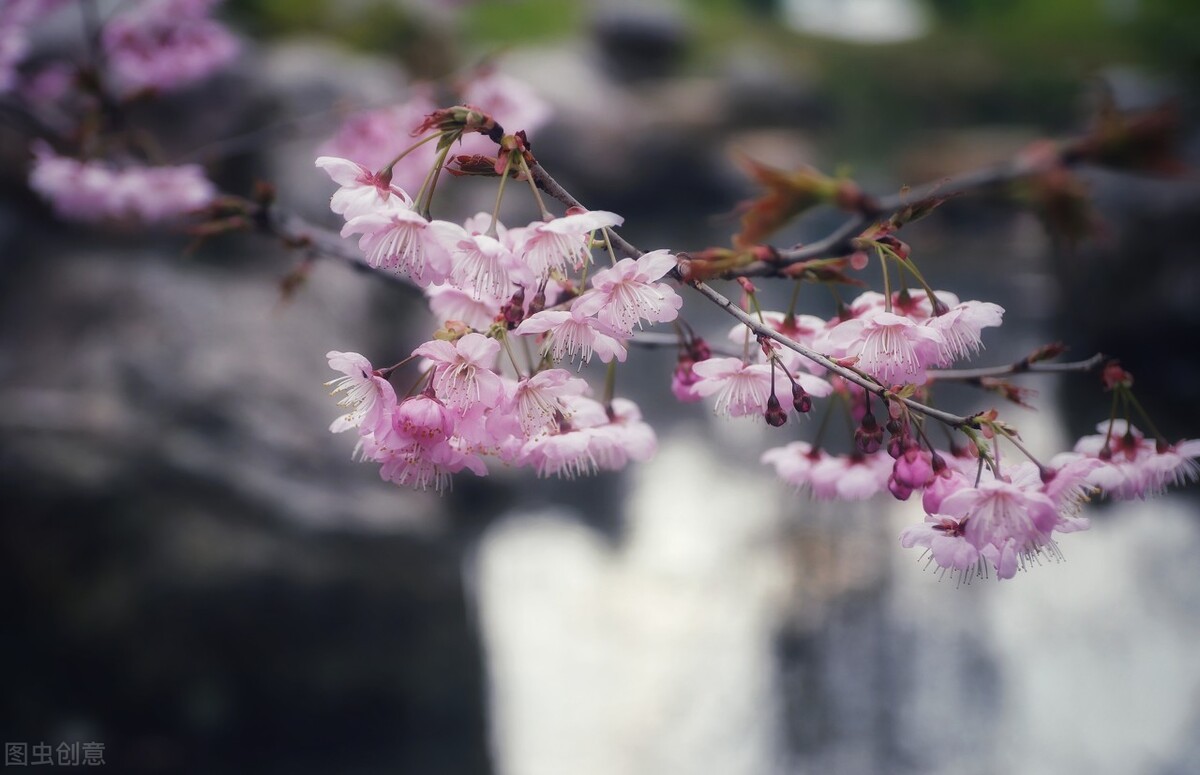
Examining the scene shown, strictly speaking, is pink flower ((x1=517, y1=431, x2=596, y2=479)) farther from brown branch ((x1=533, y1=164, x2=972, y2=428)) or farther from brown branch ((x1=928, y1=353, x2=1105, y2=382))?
brown branch ((x1=928, y1=353, x2=1105, y2=382))

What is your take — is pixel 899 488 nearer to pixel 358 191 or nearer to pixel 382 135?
pixel 358 191

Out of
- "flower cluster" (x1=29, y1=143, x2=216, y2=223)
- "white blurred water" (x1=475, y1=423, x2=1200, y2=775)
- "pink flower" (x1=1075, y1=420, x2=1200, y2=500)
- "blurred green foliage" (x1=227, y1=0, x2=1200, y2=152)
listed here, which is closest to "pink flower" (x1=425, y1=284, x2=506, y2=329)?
"pink flower" (x1=1075, y1=420, x2=1200, y2=500)

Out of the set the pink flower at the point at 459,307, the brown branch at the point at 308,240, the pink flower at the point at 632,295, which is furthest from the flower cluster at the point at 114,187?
the pink flower at the point at 632,295

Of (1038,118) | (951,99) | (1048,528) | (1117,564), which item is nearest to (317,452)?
(1048,528)

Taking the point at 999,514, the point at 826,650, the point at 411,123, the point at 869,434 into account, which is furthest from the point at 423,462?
the point at 826,650

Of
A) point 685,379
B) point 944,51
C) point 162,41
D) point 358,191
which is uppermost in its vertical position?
point 944,51

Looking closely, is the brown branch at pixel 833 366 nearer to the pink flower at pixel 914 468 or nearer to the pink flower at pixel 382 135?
the pink flower at pixel 914 468
